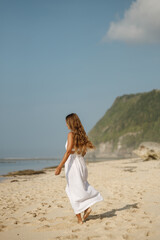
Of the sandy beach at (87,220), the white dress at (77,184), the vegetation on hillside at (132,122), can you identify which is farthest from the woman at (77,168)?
the vegetation on hillside at (132,122)

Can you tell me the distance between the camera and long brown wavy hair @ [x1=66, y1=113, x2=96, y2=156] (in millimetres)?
4809

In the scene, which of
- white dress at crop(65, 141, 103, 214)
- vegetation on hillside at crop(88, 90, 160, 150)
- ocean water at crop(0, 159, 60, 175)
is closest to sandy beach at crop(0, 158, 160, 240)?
white dress at crop(65, 141, 103, 214)

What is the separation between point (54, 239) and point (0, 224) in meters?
1.54

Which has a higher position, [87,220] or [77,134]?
[77,134]

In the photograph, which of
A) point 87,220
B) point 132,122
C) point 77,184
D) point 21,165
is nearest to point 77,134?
point 77,184

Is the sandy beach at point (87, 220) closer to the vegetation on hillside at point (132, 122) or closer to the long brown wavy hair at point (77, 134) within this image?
the long brown wavy hair at point (77, 134)

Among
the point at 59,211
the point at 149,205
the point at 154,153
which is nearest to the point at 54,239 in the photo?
the point at 59,211

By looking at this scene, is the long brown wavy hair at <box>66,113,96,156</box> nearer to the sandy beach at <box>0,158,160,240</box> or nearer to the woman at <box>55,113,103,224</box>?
the woman at <box>55,113,103,224</box>

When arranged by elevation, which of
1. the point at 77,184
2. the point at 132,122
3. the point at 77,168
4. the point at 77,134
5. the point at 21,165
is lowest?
the point at 21,165

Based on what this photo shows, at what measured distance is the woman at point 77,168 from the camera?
15.6 feet

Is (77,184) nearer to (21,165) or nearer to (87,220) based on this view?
(87,220)

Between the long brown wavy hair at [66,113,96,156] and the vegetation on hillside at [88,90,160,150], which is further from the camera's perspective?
the vegetation on hillside at [88,90,160,150]

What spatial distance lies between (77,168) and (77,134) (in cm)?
65

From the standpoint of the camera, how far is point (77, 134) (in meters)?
4.82
